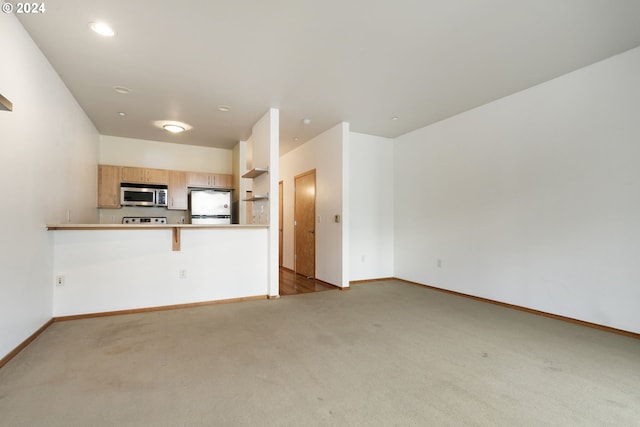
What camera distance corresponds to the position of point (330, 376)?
204 centimetres

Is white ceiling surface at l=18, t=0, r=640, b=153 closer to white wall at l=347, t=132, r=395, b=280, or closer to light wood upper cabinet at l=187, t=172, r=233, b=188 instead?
white wall at l=347, t=132, r=395, b=280

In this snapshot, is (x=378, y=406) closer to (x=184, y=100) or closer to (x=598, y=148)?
(x=598, y=148)

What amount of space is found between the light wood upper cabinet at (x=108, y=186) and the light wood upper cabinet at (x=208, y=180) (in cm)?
119

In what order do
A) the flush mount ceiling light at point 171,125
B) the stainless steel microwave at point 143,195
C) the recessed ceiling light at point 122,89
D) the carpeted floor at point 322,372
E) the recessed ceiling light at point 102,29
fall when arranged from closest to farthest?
the carpeted floor at point 322,372 < the recessed ceiling light at point 102,29 < the recessed ceiling light at point 122,89 < the flush mount ceiling light at point 171,125 < the stainless steel microwave at point 143,195

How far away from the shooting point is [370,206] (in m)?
5.39

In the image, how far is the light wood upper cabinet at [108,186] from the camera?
5.26m

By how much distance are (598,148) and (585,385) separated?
2.35 metres

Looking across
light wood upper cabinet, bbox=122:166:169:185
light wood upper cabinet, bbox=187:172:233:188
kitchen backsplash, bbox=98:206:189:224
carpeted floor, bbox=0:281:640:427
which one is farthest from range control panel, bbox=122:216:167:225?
carpeted floor, bbox=0:281:640:427

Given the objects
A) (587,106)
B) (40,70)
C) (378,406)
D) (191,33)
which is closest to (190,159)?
(40,70)

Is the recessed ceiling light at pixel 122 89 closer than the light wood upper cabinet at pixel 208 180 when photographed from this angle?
Yes

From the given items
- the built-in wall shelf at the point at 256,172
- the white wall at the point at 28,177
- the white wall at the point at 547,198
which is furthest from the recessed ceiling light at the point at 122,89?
the white wall at the point at 547,198

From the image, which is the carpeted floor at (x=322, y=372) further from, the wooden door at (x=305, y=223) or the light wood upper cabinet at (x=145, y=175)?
the light wood upper cabinet at (x=145, y=175)

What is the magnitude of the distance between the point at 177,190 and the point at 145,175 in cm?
60

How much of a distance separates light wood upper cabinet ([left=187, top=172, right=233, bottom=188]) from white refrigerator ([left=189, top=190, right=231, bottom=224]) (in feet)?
0.66
